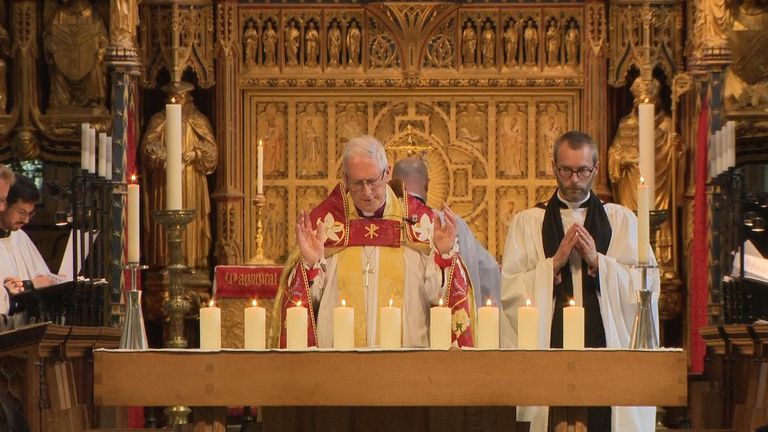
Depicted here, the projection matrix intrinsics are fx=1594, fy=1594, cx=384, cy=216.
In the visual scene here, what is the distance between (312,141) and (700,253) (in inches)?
155

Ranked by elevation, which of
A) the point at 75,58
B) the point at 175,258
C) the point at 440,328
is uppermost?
the point at 75,58

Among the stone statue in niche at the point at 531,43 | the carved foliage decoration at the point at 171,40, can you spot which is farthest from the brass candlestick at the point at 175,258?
the stone statue in niche at the point at 531,43

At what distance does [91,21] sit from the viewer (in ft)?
46.9

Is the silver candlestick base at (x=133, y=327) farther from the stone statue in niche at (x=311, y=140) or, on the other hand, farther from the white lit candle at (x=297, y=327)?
the stone statue in niche at (x=311, y=140)

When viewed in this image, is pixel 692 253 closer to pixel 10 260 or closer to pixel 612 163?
pixel 612 163

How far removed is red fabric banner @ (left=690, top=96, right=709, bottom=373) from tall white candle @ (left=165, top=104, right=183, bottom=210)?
5.65 meters

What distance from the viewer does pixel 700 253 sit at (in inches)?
490

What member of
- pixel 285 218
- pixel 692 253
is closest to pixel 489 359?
pixel 692 253

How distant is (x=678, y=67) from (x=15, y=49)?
595 cm

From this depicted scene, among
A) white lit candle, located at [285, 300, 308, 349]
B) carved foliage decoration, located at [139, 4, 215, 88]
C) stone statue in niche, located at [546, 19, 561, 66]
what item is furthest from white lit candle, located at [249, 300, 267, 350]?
stone statue in niche, located at [546, 19, 561, 66]

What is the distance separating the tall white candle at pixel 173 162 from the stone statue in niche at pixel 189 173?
6080mm

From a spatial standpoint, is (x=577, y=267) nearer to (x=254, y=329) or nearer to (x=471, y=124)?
(x=254, y=329)

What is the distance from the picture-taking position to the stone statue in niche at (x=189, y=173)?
14039mm

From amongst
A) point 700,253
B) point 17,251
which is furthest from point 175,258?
point 700,253
